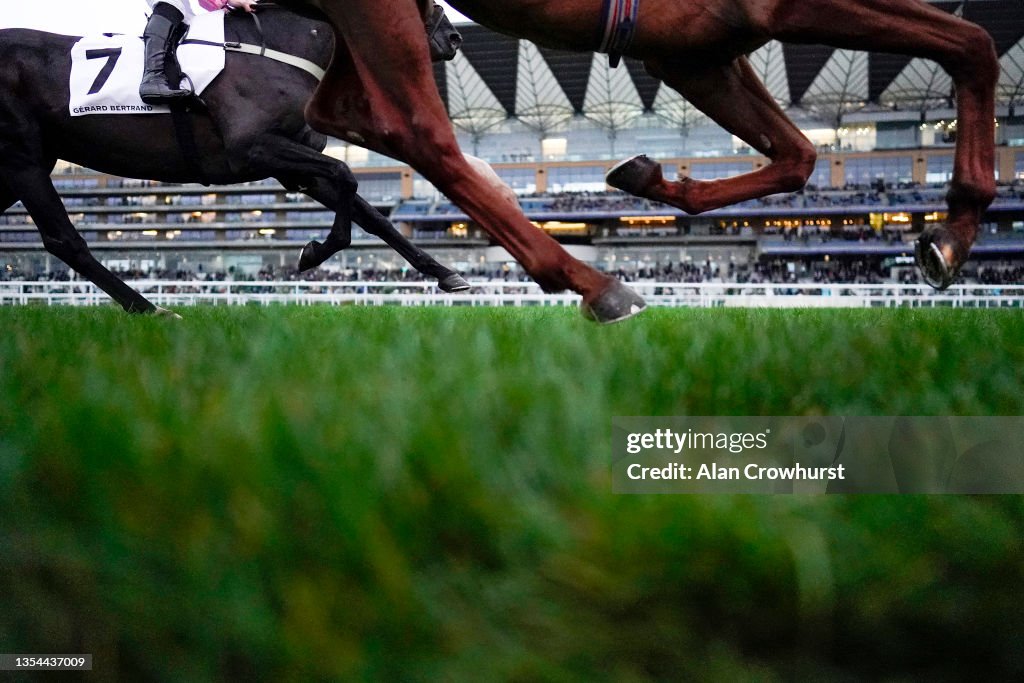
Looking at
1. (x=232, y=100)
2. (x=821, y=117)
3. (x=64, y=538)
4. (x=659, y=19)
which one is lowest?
(x=64, y=538)

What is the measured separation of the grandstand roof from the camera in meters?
52.7

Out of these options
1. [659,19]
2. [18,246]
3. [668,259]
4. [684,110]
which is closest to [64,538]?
[659,19]

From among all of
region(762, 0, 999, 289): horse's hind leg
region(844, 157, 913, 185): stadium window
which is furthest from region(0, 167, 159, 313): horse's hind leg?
region(844, 157, 913, 185): stadium window

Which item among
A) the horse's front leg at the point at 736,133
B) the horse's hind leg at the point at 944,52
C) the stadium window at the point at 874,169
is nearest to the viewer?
the horse's hind leg at the point at 944,52

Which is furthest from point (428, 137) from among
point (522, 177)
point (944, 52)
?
point (522, 177)

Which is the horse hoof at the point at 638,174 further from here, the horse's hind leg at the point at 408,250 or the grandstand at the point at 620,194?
the grandstand at the point at 620,194

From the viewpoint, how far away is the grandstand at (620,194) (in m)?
53.2

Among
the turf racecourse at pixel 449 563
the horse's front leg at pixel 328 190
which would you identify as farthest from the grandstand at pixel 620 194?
the turf racecourse at pixel 449 563

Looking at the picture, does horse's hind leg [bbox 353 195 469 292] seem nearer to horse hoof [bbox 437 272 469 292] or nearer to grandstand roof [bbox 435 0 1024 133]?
horse hoof [bbox 437 272 469 292]

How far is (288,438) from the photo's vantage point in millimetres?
909

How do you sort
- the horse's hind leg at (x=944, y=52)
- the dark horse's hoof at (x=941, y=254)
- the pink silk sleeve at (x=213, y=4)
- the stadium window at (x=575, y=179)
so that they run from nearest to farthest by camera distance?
the horse's hind leg at (x=944, y=52), the dark horse's hoof at (x=941, y=254), the pink silk sleeve at (x=213, y=4), the stadium window at (x=575, y=179)

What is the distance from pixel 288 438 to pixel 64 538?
251mm

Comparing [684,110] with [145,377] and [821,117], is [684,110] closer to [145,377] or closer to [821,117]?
[821,117]

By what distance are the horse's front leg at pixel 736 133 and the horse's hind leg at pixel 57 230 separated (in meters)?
3.51
